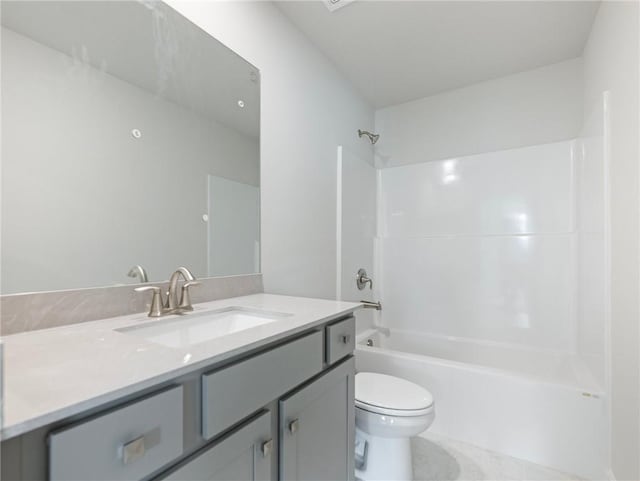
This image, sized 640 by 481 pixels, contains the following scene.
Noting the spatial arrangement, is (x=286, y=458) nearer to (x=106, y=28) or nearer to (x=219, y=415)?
(x=219, y=415)

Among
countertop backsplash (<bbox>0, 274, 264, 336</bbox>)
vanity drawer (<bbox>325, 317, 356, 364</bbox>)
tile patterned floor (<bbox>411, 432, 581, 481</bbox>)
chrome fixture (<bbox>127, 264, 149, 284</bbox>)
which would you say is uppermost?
chrome fixture (<bbox>127, 264, 149, 284</bbox>)

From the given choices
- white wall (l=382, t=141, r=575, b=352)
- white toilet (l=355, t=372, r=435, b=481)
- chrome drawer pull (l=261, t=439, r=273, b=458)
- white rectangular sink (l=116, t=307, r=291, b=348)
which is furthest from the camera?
white wall (l=382, t=141, r=575, b=352)

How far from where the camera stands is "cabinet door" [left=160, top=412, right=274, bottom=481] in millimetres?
630

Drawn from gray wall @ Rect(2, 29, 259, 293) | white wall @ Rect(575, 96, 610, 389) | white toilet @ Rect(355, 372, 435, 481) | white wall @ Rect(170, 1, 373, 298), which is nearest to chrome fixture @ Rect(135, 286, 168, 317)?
gray wall @ Rect(2, 29, 259, 293)

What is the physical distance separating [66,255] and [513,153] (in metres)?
2.70

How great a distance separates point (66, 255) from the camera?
92 cm

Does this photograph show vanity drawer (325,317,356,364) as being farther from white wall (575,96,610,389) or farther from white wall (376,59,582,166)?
white wall (376,59,582,166)

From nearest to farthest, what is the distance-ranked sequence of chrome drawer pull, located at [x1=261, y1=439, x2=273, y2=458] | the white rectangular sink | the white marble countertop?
the white marble countertop, chrome drawer pull, located at [x1=261, y1=439, x2=273, y2=458], the white rectangular sink

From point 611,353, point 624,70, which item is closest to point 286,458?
point 611,353

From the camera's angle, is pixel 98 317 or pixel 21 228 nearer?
pixel 21 228

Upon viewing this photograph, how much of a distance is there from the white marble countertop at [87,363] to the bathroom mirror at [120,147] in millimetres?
226

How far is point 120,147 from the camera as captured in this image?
1.06 meters

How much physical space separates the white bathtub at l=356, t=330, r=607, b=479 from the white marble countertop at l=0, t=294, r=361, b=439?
1.29 metres

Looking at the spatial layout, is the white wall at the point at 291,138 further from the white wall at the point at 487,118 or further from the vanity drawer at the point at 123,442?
the vanity drawer at the point at 123,442
